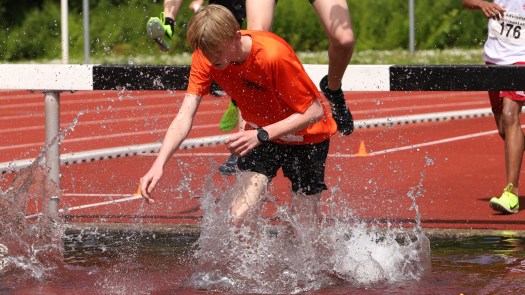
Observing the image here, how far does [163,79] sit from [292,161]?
5.64 ft

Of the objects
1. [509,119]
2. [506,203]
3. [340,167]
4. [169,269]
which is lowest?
[340,167]

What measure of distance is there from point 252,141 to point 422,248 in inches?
58.3

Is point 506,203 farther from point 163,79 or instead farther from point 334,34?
point 334,34

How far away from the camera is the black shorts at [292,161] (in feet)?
21.5

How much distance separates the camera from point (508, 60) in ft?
31.3

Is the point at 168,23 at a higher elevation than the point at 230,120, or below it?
higher

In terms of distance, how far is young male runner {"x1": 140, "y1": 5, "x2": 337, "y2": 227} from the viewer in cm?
578

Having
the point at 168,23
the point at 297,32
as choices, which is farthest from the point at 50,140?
the point at 297,32

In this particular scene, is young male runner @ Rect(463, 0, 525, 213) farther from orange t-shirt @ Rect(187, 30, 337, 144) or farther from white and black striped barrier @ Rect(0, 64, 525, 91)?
orange t-shirt @ Rect(187, 30, 337, 144)

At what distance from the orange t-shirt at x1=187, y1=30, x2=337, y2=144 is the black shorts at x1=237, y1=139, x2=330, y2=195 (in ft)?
0.36

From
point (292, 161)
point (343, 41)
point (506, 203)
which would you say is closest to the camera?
point (292, 161)

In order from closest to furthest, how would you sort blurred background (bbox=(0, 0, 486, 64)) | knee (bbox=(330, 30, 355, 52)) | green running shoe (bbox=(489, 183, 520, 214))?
knee (bbox=(330, 30, 355, 52)) < green running shoe (bbox=(489, 183, 520, 214)) < blurred background (bbox=(0, 0, 486, 64))

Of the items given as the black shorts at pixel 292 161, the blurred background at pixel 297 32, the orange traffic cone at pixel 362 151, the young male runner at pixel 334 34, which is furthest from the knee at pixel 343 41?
the blurred background at pixel 297 32

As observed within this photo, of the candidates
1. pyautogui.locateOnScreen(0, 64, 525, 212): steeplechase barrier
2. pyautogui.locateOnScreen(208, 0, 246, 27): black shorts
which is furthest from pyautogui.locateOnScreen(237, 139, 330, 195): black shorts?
pyautogui.locateOnScreen(208, 0, 246, 27): black shorts
